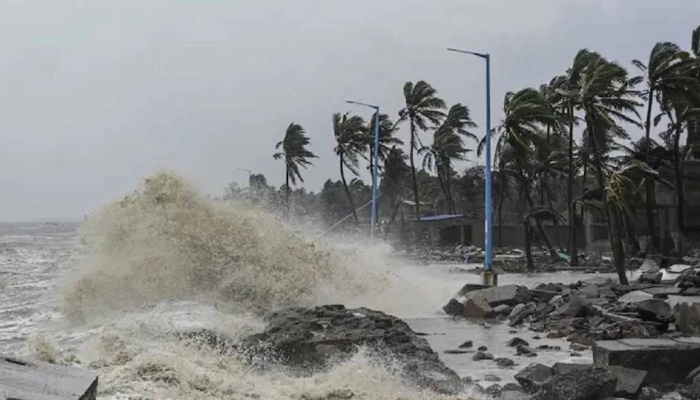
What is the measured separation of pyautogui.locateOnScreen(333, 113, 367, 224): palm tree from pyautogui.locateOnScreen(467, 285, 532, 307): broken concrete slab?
39.7m

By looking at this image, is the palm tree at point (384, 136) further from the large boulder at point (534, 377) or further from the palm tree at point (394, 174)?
the large boulder at point (534, 377)

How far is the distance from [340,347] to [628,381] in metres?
3.88

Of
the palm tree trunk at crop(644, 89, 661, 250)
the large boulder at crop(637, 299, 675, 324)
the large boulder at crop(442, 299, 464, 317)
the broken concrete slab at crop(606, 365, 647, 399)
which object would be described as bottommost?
the large boulder at crop(442, 299, 464, 317)

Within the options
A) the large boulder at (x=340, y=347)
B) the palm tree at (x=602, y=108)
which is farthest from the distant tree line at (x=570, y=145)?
the large boulder at (x=340, y=347)

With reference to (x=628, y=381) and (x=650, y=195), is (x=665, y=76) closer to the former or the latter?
(x=650, y=195)

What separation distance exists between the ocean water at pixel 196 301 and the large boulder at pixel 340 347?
1.18ft

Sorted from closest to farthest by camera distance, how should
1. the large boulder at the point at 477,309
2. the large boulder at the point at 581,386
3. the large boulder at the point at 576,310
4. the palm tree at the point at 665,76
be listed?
the large boulder at the point at 581,386 < the large boulder at the point at 576,310 < the large boulder at the point at 477,309 < the palm tree at the point at 665,76

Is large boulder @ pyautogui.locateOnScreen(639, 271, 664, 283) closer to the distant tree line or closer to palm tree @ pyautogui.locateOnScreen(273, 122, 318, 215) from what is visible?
the distant tree line

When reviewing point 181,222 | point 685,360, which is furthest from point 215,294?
point 685,360

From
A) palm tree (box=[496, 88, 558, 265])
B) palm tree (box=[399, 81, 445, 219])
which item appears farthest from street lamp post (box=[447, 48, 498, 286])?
A: palm tree (box=[399, 81, 445, 219])

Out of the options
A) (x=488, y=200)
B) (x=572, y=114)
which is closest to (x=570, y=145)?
(x=572, y=114)

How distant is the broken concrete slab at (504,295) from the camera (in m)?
16.7

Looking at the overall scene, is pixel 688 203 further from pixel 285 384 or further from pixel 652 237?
pixel 285 384

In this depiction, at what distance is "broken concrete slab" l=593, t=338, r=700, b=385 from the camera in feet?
27.7
